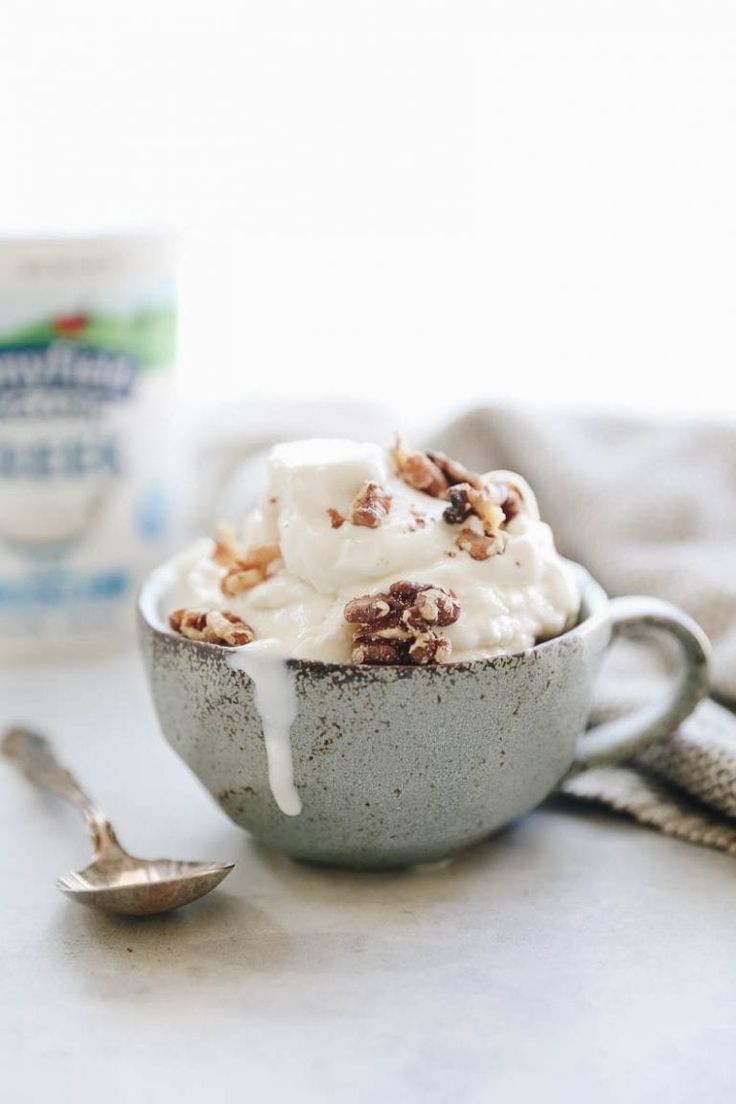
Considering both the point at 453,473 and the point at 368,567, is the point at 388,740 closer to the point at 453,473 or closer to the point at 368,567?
the point at 368,567

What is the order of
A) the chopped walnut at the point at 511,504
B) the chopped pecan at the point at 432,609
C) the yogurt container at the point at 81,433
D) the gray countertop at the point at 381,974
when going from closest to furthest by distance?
the gray countertop at the point at 381,974
the chopped pecan at the point at 432,609
the chopped walnut at the point at 511,504
the yogurt container at the point at 81,433

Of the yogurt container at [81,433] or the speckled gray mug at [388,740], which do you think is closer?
the speckled gray mug at [388,740]

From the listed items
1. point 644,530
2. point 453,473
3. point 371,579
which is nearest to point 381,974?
point 371,579

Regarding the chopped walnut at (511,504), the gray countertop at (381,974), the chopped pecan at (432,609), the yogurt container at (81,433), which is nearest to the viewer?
the gray countertop at (381,974)

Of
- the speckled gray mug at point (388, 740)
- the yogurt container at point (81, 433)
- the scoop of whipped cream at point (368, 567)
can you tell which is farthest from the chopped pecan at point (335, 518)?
the yogurt container at point (81, 433)

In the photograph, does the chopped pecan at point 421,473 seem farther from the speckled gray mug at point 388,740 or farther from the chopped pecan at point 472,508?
the speckled gray mug at point 388,740
